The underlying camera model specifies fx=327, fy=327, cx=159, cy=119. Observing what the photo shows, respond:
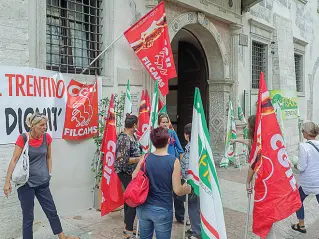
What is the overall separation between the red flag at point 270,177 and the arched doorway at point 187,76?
573 cm

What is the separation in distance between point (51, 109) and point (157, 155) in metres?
2.44

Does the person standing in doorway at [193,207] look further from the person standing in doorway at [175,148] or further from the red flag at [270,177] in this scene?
the red flag at [270,177]

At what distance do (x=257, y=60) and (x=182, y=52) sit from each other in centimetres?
262

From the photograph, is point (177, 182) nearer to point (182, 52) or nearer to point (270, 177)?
point (270, 177)

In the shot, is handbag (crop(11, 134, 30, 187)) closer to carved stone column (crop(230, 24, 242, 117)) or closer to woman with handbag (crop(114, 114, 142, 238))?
woman with handbag (crop(114, 114, 142, 238))

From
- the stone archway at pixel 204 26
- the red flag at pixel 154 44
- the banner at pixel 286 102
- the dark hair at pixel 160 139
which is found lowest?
the dark hair at pixel 160 139

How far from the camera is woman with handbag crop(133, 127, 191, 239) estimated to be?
2.85 meters

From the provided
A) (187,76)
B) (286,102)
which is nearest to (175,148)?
(187,76)

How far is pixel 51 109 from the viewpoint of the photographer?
475 centimetres

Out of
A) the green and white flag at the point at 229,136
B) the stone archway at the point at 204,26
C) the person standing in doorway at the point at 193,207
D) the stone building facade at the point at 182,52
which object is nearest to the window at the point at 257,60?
the stone building facade at the point at 182,52

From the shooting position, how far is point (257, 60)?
419 inches

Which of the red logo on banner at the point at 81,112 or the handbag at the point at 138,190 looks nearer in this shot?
the handbag at the point at 138,190

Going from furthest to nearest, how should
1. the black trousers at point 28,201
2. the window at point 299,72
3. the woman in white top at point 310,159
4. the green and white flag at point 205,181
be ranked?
the window at point 299,72 < the woman in white top at point 310,159 < the black trousers at point 28,201 < the green and white flag at point 205,181

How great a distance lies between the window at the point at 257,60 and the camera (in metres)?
10.4
